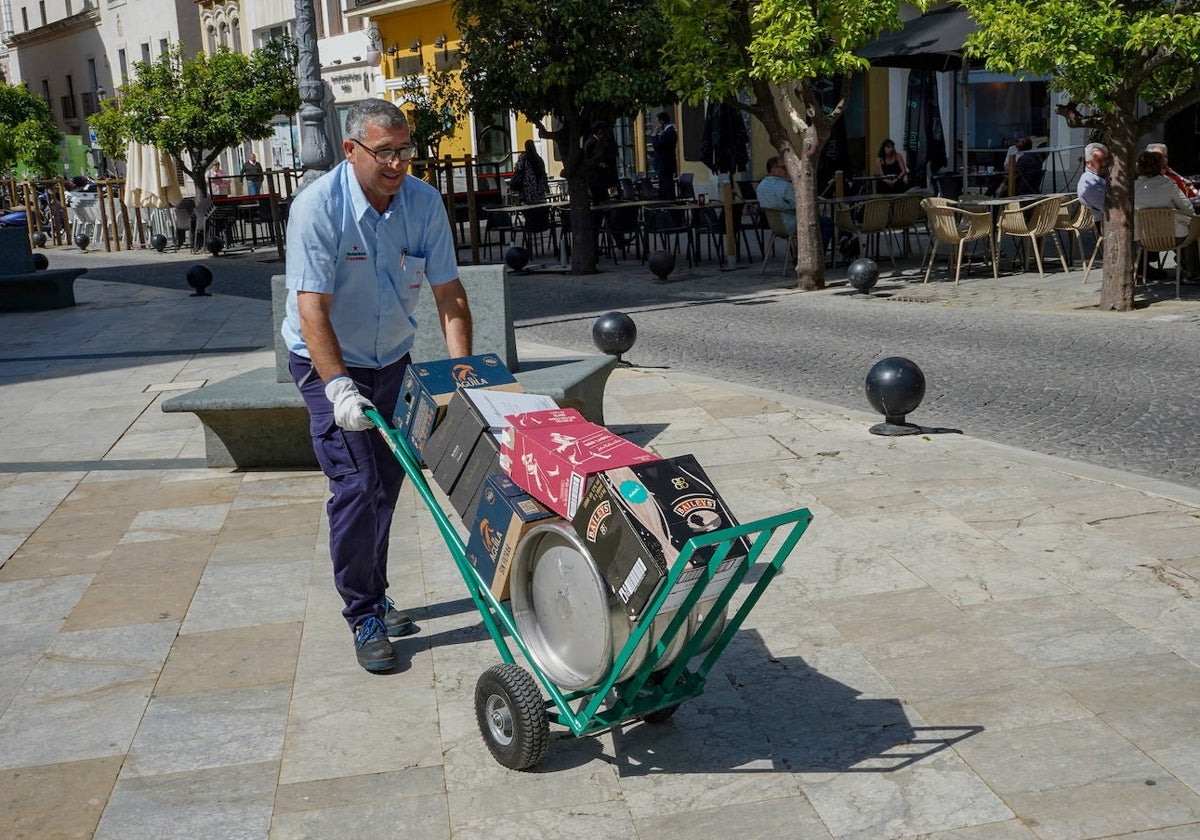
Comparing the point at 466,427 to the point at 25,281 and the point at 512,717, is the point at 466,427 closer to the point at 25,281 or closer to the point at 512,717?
the point at 512,717

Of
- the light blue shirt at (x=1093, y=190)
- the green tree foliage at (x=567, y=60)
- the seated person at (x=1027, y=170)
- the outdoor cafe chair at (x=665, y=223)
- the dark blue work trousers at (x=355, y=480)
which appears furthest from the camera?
the seated person at (x=1027, y=170)

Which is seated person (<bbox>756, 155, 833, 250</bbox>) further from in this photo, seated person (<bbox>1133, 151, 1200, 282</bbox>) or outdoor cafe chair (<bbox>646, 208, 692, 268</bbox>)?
seated person (<bbox>1133, 151, 1200, 282</bbox>)

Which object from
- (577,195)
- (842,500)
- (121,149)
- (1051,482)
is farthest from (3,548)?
(121,149)

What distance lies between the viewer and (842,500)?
627 cm

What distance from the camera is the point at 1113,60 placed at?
1173 cm

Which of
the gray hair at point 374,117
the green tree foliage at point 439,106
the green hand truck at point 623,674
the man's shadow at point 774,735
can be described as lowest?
the man's shadow at point 774,735

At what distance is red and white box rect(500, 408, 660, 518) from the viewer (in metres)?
3.43

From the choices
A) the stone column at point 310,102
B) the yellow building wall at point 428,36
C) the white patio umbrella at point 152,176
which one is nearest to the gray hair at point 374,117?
the stone column at point 310,102

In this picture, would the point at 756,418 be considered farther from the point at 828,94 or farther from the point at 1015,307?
the point at 828,94

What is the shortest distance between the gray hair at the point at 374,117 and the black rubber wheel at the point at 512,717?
1.69m

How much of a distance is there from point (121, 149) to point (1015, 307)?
22.7m

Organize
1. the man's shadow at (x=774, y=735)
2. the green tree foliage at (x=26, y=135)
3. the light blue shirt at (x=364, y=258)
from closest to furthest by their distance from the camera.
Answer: the man's shadow at (x=774, y=735) → the light blue shirt at (x=364, y=258) → the green tree foliage at (x=26, y=135)

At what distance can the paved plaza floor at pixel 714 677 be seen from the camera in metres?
3.52

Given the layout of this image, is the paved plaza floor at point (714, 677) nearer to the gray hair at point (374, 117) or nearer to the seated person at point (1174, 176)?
the gray hair at point (374, 117)
